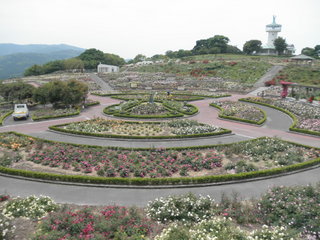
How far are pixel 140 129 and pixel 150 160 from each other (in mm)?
7830

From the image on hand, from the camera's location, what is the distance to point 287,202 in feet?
39.7

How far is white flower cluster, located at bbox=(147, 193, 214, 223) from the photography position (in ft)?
38.3

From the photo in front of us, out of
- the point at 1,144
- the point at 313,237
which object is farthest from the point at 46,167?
the point at 313,237

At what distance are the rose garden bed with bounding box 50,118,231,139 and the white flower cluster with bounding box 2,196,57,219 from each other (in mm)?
11625

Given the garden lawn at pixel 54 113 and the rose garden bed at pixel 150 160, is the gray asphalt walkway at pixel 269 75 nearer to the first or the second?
the rose garden bed at pixel 150 160

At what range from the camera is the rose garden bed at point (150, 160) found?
16.8 m

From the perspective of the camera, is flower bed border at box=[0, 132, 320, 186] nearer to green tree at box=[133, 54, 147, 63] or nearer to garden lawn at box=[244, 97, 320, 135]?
garden lawn at box=[244, 97, 320, 135]

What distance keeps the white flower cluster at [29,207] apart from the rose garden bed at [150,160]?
2861mm

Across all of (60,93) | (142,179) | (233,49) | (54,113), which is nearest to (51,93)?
(60,93)

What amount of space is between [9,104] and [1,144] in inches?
863

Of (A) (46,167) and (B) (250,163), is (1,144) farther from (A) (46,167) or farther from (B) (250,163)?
(B) (250,163)

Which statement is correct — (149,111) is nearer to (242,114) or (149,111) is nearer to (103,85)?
(242,114)

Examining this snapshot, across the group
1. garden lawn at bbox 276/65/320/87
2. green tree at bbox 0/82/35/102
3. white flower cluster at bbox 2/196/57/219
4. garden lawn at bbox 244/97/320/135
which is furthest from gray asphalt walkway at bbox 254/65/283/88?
white flower cluster at bbox 2/196/57/219

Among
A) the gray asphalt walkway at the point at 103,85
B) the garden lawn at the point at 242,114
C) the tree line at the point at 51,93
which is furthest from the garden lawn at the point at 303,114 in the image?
the gray asphalt walkway at the point at 103,85
